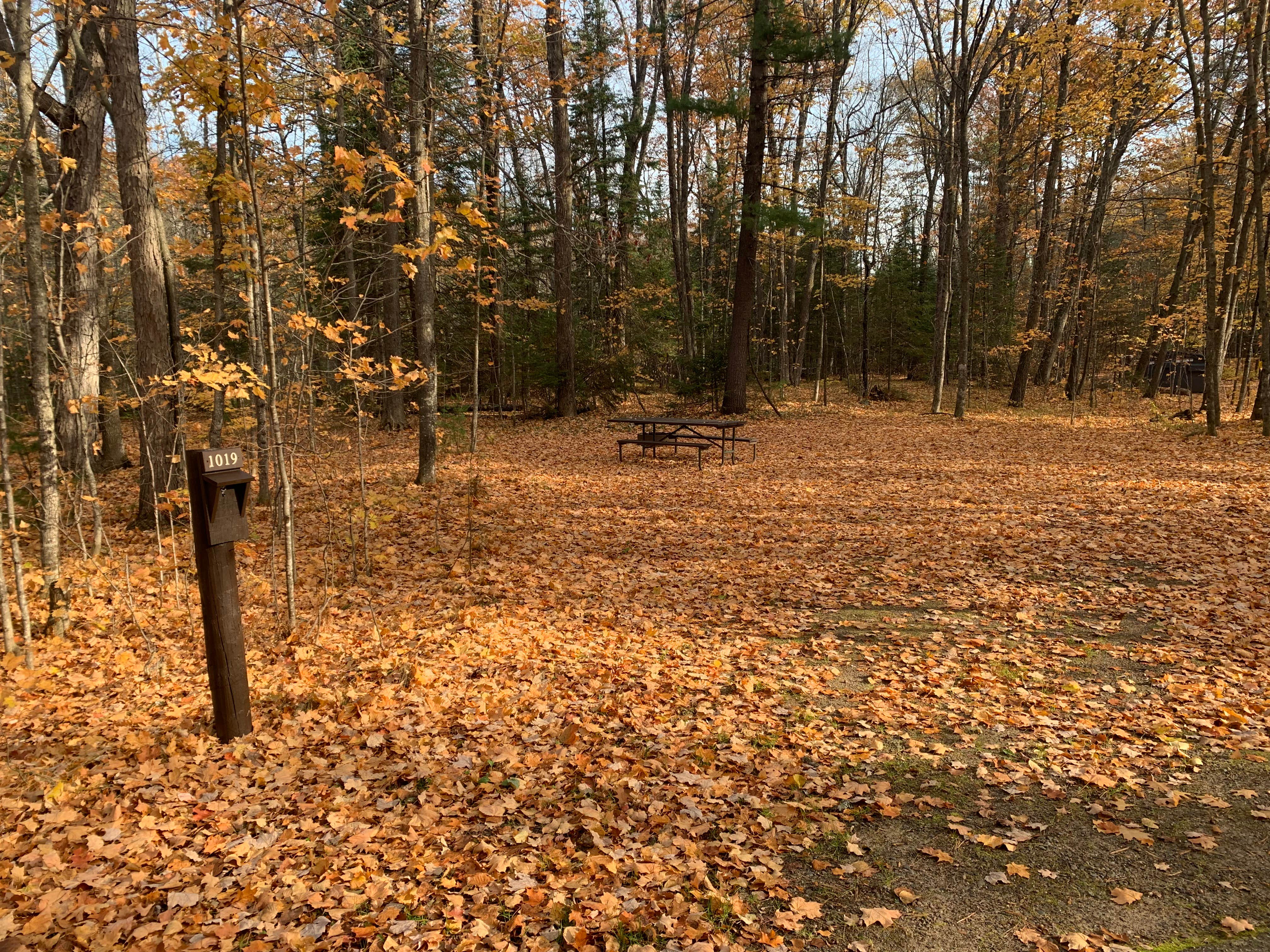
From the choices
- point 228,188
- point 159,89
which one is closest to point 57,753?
point 228,188

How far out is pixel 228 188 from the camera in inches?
193

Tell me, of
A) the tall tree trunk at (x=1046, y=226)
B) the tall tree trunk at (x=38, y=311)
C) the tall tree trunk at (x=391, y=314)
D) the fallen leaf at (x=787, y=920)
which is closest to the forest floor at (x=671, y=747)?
the fallen leaf at (x=787, y=920)

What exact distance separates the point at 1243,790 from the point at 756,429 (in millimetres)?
13135

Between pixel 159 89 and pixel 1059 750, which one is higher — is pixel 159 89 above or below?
above

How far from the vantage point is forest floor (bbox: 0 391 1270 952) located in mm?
2525

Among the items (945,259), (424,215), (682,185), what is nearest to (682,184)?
(682,185)

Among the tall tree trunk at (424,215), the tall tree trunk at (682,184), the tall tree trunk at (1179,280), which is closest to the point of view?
the tall tree trunk at (424,215)

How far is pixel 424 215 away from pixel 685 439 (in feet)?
24.1

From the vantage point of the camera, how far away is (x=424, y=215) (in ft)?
25.0

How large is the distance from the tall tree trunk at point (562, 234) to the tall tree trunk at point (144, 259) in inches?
280

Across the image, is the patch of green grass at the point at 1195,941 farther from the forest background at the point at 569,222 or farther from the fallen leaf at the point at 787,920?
the forest background at the point at 569,222

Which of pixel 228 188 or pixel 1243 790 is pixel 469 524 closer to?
pixel 228 188

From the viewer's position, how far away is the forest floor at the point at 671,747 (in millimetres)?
2525

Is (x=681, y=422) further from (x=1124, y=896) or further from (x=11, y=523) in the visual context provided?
(x=1124, y=896)
